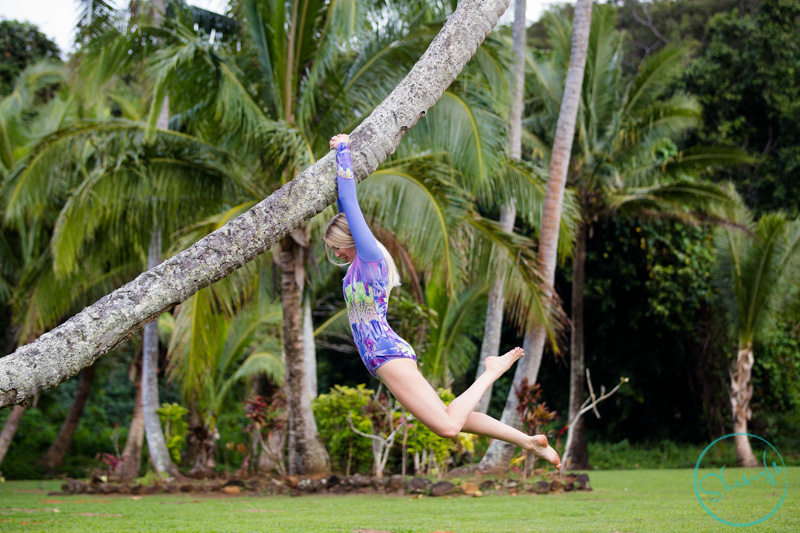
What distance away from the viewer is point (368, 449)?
33.7ft

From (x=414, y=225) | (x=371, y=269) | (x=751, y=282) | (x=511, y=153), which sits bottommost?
(x=371, y=269)

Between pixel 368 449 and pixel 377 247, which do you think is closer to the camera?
pixel 377 247

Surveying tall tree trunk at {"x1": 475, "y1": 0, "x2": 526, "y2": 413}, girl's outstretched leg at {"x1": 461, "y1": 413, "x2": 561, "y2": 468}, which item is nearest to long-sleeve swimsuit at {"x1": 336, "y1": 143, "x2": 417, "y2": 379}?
girl's outstretched leg at {"x1": 461, "y1": 413, "x2": 561, "y2": 468}

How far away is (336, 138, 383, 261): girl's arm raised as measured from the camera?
348 cm

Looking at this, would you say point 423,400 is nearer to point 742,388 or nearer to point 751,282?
point 751,282

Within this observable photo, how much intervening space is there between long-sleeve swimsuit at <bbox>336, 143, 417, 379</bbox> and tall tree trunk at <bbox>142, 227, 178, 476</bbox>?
7945 mm

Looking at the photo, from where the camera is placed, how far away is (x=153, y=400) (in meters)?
11.1

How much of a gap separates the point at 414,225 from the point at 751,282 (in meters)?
6.49

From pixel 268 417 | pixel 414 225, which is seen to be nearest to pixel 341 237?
pixel 414 225

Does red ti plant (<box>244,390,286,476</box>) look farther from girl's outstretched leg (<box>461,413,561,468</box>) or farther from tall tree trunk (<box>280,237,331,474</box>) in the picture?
girl's outstretched leg (<box>461,413,561,468</box>)

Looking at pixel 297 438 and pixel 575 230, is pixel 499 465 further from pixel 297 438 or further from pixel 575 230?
pixel 575 230

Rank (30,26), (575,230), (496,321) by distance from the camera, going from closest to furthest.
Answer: (496,321)
(575,230)
(30,26)

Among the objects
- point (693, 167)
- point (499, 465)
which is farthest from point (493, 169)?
point (693, 167)

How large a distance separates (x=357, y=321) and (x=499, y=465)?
695cm
